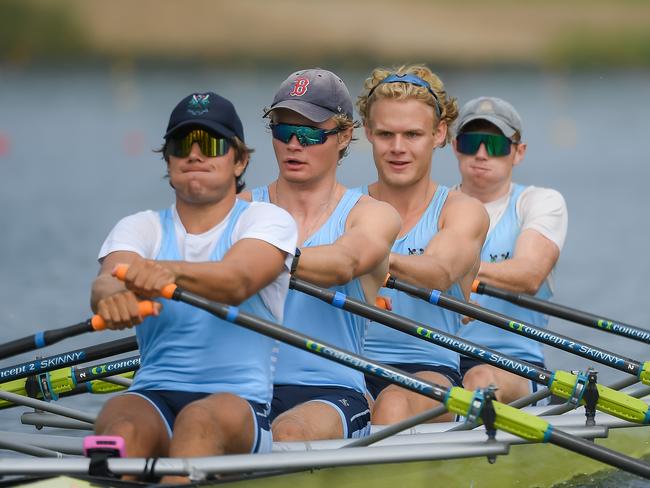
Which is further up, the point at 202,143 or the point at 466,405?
the point at 202,143

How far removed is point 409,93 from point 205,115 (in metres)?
1.86

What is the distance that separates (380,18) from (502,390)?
4570 centimetres

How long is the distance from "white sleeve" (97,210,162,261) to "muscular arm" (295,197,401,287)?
75 cm

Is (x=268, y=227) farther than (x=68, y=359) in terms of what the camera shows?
No

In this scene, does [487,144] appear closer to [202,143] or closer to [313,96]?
[313,96]

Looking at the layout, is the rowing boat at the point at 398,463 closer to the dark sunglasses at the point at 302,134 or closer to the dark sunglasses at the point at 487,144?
the dark sunglasses at the point at 302,134

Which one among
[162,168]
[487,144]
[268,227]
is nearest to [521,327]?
[487,144]

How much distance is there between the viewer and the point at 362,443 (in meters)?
5.65

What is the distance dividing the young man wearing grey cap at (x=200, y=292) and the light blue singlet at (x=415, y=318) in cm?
154

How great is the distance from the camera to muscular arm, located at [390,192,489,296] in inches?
256

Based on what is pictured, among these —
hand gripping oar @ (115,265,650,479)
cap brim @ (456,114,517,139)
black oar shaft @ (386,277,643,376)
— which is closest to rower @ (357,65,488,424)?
Answer: black oar shaft @ (386,277,643,376)

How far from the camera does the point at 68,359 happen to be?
5.96 m

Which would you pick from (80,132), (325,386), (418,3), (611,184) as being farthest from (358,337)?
(418,3)

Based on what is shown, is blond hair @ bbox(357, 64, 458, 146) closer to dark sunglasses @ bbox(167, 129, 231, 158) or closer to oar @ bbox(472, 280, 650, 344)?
oar @ bbox(472, 280, 650, 344)
